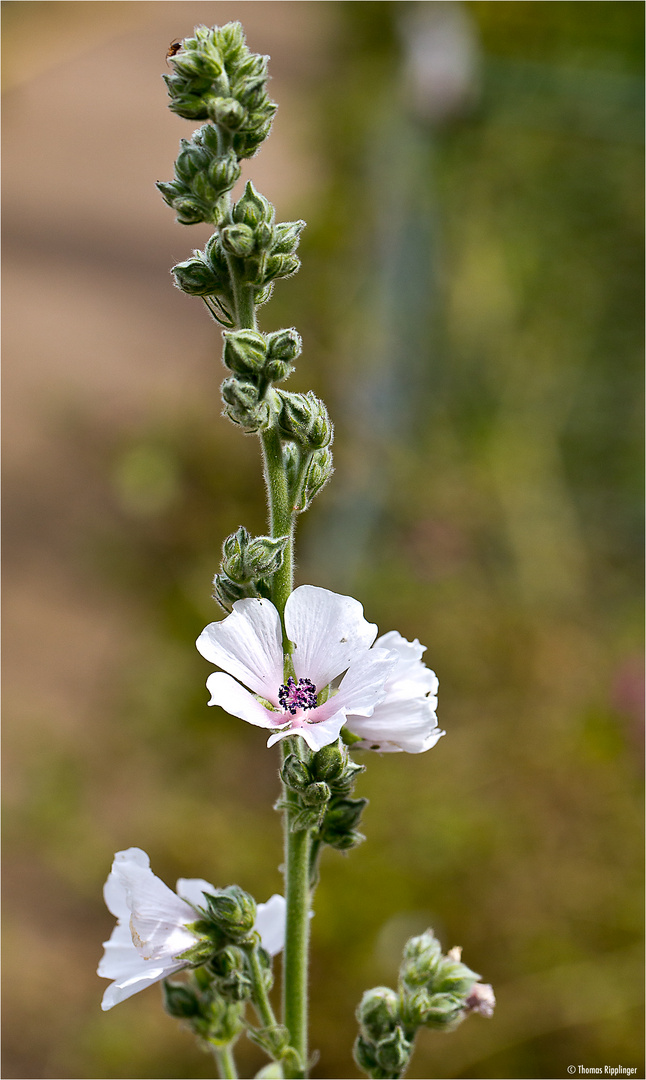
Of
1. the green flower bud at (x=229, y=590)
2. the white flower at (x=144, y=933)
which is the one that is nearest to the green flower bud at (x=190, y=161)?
the green flower bud at (x=229, y=590)

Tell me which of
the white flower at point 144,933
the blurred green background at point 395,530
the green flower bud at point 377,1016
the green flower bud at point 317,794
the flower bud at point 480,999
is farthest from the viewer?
the blurred green background at point 395,530

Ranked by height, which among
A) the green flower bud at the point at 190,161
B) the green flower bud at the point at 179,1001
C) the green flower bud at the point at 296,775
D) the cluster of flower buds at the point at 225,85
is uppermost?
the cluster of flower buds at the point at 225,85

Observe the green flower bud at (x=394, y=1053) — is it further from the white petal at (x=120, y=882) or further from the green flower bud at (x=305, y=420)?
the green flower bud at (x=305, y=420)

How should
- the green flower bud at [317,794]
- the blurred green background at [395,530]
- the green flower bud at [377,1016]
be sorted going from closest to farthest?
the green flower bud at [317,794] → the green flower bud at [377,1016] → the blurred green background at [395,530]

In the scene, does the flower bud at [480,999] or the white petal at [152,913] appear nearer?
the white petal at [152,913]

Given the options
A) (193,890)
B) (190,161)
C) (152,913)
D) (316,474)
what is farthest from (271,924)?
(190,161)

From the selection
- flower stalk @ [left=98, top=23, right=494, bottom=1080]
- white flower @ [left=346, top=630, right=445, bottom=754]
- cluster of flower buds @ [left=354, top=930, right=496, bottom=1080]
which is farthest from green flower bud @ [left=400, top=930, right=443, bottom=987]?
white flower @ [left=346, top=630, right=445, bottom=754]
